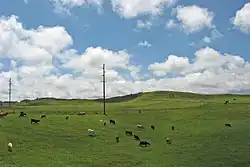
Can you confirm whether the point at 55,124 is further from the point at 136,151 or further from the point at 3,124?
the point at 136,151

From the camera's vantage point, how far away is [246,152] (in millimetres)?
49406

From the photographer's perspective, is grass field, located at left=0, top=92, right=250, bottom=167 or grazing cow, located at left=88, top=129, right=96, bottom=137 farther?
grazing cow, located at left=88, top=129, right=96, bottom=137

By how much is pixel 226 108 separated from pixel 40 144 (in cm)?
6099

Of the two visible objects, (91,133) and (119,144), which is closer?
(119,144)

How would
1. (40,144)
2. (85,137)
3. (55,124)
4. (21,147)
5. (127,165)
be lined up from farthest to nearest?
1. (55,124)
2. (85,137)
3. (40,144)
4. (21,147)
5. (127,165)

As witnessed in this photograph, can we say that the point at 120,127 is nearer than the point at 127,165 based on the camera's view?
No

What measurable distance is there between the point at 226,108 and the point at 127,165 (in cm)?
6085

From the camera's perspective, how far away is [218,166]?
43.3 m

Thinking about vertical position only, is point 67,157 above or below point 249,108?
below

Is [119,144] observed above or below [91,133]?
below

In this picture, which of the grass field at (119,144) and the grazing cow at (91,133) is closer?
the grass field at (119,144)

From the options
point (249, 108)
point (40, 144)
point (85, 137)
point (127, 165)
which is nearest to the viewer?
point (127, 165)

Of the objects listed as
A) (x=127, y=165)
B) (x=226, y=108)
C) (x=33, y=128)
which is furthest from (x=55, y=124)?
(x=226, y=108)

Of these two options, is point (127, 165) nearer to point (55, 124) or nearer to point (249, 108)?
point (55, 124)
